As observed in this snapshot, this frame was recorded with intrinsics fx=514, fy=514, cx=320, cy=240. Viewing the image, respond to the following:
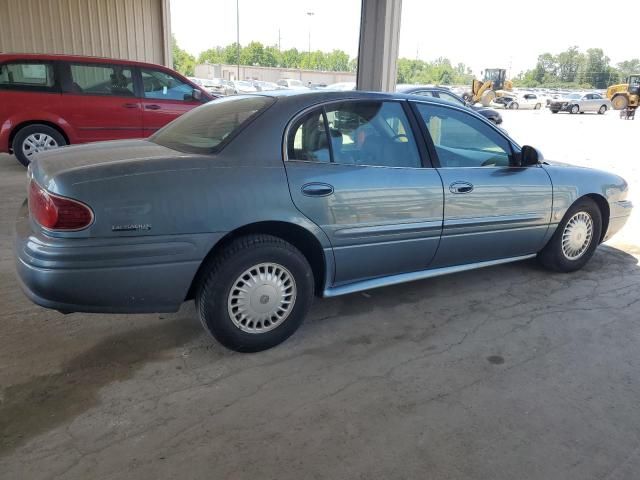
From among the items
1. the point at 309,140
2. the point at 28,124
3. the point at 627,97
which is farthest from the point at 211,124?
the point at 627,97

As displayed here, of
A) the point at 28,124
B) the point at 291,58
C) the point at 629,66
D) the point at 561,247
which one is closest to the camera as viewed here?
the point at 561,247

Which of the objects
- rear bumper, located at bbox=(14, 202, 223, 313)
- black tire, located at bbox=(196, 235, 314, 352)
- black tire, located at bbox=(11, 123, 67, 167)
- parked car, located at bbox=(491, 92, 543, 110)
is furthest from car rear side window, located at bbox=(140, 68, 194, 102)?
parked car, located at bbox=(491, 92, 543, 110)

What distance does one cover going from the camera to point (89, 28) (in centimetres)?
1210

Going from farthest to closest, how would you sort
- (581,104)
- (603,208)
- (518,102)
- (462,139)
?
(518,102) < (581,104) < (603,208) < (462,139)

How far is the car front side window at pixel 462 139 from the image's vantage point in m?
3.58

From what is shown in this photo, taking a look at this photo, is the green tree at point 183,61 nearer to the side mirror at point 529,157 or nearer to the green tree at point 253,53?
the green tree at point 253,53

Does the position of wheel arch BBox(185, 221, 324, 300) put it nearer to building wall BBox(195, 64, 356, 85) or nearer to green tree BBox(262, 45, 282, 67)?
building wall BBox(195, 64, 356, 85)

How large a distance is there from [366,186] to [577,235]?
7.56 ft

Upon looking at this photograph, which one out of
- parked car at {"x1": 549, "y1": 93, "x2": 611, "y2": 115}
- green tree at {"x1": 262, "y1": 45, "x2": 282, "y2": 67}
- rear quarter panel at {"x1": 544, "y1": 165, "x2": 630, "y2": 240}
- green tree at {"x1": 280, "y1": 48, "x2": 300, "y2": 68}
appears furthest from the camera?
green tree at {"x1": 280, "y1": 48, "x2": 300, "y2": 68}

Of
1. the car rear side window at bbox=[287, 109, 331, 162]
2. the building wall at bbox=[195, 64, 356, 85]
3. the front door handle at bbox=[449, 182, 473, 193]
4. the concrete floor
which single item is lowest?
the concrete floor

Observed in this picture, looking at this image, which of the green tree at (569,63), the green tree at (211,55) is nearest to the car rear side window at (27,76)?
the green tree at (211,55)

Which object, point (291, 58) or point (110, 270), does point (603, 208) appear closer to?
point (110, 270)

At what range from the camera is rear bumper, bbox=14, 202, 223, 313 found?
244 centimetres

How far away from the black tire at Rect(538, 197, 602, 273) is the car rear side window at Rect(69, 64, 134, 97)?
263 inches
